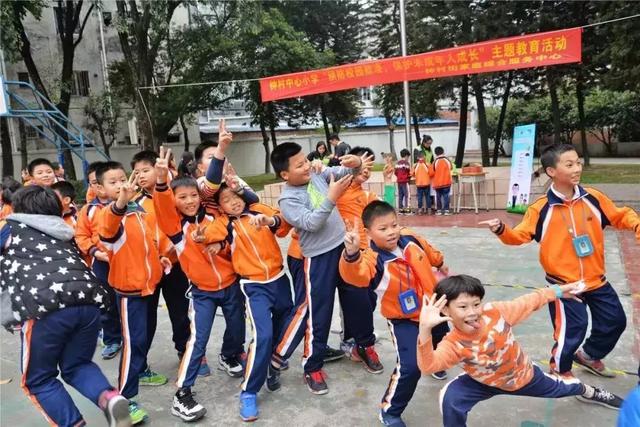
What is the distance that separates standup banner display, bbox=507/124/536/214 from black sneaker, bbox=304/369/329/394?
21.7 ft

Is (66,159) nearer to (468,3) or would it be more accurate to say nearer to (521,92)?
(468,3)

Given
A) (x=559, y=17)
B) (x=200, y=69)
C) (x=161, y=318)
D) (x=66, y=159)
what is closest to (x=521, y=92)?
(x=559, y=17)

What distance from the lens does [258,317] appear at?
298cm

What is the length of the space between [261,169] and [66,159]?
11118 mm

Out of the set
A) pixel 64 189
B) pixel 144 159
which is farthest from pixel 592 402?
pixel 64 189

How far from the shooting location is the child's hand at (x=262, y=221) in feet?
9.74

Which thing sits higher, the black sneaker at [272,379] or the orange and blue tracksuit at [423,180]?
the orange and blue tracksuit at [423,180]

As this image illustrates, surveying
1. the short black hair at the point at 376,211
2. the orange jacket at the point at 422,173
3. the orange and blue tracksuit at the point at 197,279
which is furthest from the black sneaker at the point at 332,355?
the orange jacket at the point at 422,173

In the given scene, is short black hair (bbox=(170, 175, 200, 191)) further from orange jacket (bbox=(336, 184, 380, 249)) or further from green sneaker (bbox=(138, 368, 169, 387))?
green sneaker (bbox=(138, 368, 169, 387))

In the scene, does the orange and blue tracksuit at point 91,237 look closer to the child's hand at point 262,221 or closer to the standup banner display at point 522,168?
the child's hand at point 262,221

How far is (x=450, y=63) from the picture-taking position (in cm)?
889

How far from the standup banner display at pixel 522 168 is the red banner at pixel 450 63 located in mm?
1174

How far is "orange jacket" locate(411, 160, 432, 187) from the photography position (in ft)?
32.9

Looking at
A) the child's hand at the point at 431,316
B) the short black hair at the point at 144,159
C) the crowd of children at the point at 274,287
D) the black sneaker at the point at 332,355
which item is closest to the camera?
the child's hand at the point at 431,316
